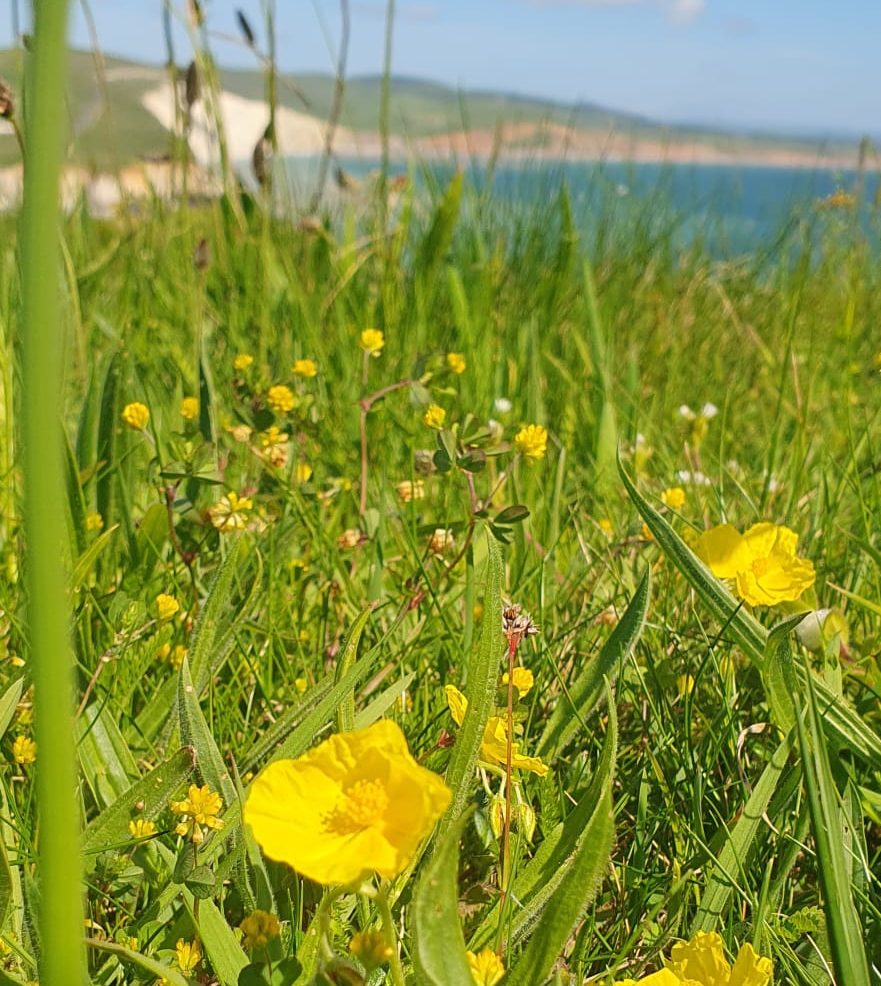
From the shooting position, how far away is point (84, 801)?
0.92 meters

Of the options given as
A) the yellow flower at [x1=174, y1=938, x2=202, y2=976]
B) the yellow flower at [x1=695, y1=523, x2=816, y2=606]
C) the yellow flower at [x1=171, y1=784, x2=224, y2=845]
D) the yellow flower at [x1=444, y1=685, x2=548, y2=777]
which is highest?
the yellow flower at [x1=695, y1=523, x2=816, y2=606]

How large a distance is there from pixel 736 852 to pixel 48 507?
0.59 metres

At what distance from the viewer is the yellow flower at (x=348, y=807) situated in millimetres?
526

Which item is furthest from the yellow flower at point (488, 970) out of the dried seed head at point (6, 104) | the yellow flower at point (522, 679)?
the dried seed head at point (6, 104)

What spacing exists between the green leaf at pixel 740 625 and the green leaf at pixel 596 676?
0.12ft

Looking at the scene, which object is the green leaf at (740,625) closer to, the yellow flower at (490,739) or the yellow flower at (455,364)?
the yellow flower at (490,739)

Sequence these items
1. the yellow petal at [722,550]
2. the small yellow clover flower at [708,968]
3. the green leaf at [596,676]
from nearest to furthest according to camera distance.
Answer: the small yellow clover flower at [708,968] → the green leaf at [596,676] → the yellow petal at [722,550]

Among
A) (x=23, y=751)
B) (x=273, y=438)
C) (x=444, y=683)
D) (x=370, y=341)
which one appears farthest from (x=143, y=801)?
(x=370, y=341)

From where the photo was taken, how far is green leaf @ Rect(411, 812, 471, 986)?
0.55 meters

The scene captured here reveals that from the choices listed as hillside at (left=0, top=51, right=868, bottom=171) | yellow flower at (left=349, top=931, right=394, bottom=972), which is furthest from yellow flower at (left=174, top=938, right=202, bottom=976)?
hillside at (left=0, top=51, right=868, bottom=171)

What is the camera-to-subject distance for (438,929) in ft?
1.85

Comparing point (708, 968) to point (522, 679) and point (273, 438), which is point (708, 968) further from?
A: point (273, 438)

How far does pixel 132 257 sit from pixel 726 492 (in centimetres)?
165

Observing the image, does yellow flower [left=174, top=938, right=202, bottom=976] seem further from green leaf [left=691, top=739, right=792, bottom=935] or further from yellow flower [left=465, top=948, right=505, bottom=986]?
green leaf [left=691, top=739, right=792, bottom=935]
